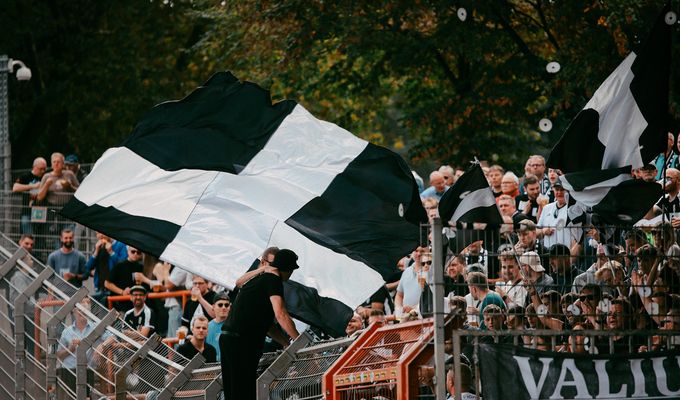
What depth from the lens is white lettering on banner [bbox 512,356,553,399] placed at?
33.0ft

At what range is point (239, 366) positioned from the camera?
11625mm

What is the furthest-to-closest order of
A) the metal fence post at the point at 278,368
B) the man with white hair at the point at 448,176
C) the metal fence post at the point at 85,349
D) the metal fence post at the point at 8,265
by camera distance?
the man with white hair at the point at 448,176 → the metal fence post at the point at 8,265 → the metal fence post at the point at 85,349 → the metal fence post at the point at 278,368

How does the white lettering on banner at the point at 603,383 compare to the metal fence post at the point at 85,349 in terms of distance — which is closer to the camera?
the white lettering on banner at the point at 603,383

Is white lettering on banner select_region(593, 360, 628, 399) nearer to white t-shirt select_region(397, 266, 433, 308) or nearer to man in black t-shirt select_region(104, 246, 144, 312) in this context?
white t-shirt select_region(397, 266, 433, 308)

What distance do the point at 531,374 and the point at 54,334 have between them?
5.32 meters

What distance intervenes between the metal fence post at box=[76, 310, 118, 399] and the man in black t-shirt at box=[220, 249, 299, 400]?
1449 mm

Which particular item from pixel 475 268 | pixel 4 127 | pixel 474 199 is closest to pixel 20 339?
pixel 474 199

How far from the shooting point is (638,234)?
34.0 feet

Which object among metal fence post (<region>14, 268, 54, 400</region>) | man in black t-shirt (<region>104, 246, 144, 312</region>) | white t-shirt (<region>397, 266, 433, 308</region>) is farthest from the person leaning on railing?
white t-shirt (<region>397, 266, 433, 308</region>)

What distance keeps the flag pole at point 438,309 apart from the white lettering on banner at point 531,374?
0.61 m

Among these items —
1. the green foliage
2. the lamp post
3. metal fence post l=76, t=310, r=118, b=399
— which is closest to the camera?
metal fence post l=76, t=310, r=118, b=399

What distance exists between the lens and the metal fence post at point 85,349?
12672 mm

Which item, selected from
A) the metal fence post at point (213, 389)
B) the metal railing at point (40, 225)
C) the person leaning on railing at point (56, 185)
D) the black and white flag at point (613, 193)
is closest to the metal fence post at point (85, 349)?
the metal fence post at point (213, 389)

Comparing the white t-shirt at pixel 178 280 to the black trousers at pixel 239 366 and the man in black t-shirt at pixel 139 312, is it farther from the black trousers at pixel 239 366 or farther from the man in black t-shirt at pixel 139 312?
the black trousers at pixel 239 366
